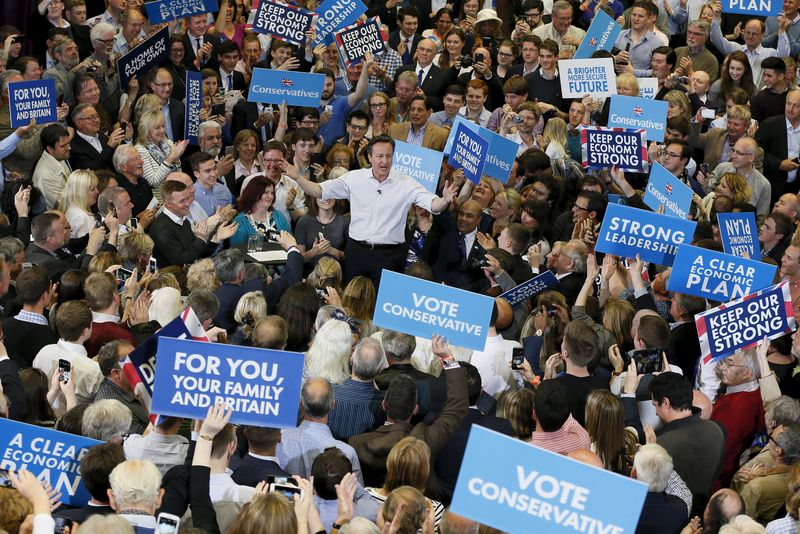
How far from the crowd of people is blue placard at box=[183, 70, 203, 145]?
1.17 ft

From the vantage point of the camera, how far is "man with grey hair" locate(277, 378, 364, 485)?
21.8 ft

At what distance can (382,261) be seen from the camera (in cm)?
1059

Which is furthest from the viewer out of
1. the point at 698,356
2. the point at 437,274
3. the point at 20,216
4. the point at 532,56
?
the point at 532,56

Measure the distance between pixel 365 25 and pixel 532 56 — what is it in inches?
85.2

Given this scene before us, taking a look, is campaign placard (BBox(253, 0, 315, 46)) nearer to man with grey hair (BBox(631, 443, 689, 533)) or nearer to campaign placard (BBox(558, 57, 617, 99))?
campaign placard (BBox(558, 57, 617, 99))

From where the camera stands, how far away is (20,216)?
33.4 ft

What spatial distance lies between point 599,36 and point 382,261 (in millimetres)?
5344

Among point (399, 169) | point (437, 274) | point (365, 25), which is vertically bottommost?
point (437, 274)

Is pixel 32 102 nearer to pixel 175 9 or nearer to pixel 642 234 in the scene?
pixel 175 9

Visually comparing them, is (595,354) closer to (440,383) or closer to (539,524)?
(440,383)

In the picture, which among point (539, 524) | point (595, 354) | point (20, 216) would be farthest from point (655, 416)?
point (20, 216)

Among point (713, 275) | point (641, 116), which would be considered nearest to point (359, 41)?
point (641, 116)

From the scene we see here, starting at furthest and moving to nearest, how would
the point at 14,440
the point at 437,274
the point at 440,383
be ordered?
the point at 437,274
the point at 440,383
the point at 14,440

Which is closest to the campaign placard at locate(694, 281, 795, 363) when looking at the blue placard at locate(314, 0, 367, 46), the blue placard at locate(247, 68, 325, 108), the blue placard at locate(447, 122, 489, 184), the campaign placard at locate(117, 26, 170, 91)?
the blue placard at locate(447, 122, 489, 184)
